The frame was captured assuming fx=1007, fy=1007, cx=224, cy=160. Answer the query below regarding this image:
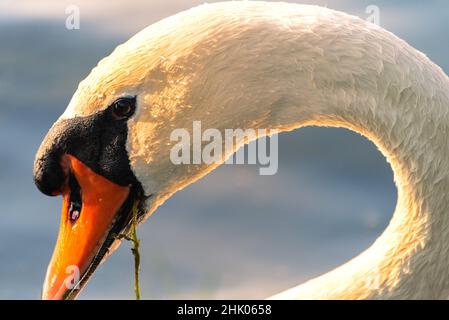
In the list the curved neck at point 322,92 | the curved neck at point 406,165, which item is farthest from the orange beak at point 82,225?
the curved neck at point 406,165

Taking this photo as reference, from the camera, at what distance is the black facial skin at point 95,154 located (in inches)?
185

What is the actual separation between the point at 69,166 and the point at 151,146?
1.34 feet

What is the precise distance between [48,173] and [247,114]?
986 mm

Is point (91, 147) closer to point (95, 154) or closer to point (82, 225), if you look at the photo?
point (95, 154)

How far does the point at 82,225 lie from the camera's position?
4836mm

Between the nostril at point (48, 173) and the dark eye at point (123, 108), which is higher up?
the dark eye at point (123, 108)

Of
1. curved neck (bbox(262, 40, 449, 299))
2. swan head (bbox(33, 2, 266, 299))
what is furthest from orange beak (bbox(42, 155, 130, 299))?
curved neck (bbox(262, 40, 449, 299))

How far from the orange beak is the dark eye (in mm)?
310

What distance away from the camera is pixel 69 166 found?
4.79 m

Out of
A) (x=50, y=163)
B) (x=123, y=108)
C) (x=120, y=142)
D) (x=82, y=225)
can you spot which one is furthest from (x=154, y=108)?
(x=82, y=225)

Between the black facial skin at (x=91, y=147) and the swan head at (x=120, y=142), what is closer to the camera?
the swan head at (x=120, y=142)

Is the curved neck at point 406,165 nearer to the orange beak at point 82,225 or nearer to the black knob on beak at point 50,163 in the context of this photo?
the orange beak at point 82,225
